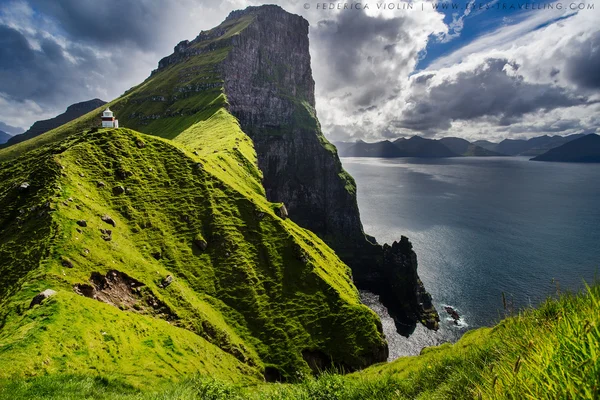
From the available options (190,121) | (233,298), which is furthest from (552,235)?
(190,121)

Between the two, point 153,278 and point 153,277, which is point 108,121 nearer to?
point 153,277

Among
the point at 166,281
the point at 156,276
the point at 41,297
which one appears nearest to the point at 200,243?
the point at 166,281

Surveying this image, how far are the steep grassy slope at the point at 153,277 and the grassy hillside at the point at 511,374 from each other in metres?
9.79

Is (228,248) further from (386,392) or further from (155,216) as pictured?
(386,392)

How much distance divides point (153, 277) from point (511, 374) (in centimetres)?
4898

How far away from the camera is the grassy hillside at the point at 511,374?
9.91 ft

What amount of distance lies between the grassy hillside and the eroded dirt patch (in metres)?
17.6

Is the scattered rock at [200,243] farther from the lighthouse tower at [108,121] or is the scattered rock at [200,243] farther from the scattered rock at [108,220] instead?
the lighthouse tower at [108,121]

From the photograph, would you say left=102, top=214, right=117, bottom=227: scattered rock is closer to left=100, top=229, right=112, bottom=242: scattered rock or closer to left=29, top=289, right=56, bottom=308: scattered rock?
left=100, top=229, right=112, bottom=242: scattered rock

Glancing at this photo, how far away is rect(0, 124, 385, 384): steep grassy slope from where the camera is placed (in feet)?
90.3

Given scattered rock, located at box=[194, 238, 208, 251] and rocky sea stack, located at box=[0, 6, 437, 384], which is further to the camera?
scattered rock, located at box=[194, 238, 208, 251]

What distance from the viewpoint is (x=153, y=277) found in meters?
44.7

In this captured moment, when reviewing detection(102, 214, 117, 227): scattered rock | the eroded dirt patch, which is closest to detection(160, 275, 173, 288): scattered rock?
the eroded dirt patch

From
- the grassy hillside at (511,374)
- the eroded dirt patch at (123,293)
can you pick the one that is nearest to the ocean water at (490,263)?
the eroded dirt patch at (123,293)
